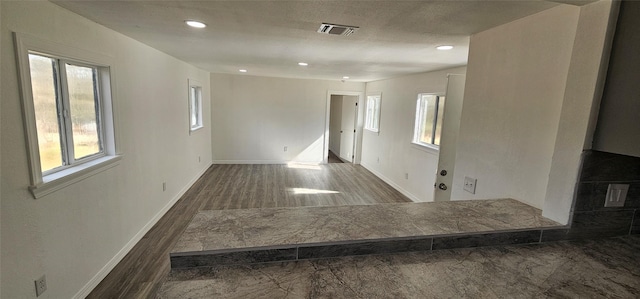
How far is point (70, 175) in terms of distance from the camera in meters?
1.96

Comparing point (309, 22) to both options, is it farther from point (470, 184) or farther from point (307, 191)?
point (307, 191)

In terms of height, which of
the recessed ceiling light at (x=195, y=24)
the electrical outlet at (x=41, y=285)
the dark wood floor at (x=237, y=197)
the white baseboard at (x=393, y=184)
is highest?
the recessed ceiling light at (x=195, y=24)

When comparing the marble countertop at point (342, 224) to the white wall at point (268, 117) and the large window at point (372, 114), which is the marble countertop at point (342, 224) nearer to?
the large window at point (372, 114)

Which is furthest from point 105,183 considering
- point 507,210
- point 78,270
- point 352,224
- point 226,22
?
point 507,210

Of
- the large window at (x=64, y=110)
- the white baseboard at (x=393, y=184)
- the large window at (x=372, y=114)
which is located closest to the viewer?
the large window at (x=64, y=110)

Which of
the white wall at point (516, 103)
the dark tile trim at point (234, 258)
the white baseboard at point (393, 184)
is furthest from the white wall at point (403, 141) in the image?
the dark tile trim at point (234, 258)

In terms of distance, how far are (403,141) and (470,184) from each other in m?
3.06

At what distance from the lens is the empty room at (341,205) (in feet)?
3.74

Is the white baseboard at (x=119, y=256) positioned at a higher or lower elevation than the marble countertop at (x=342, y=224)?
lower

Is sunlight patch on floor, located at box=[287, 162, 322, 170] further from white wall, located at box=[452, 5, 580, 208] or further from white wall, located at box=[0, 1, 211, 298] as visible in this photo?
white wall, located at box=[452, 5, 580, 208]

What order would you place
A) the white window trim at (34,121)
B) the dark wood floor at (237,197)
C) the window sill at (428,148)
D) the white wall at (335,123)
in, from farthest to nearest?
the white wall at (335,123) < the window sill at (428,148) < the dark wood floor at (237,197) < the white window trim at (34,121)

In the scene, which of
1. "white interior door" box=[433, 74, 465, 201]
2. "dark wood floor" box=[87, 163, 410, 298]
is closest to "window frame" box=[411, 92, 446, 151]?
"dark wood floor" box=[87, 163, 410, 298]

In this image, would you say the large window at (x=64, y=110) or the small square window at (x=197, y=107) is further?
the small square window at (x=197, y=107)

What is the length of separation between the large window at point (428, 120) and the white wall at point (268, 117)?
9.07 ft
